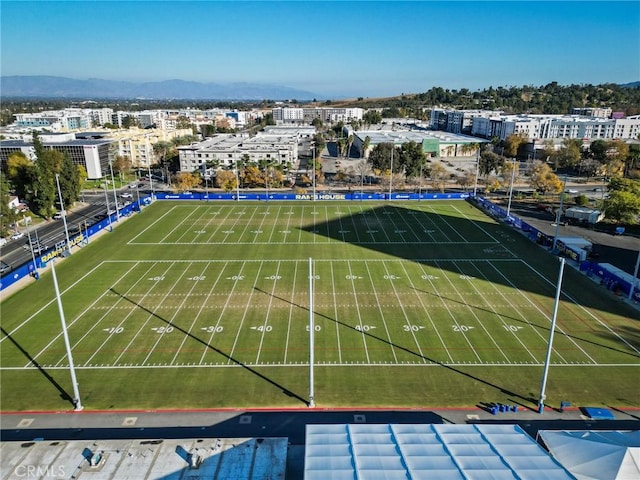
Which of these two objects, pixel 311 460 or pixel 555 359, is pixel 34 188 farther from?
pixel 555 359

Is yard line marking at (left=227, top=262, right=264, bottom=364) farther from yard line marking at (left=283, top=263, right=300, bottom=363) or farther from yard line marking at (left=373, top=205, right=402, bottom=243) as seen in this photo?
yard line marking at (left=373, top=205, right=402, bottom=243)

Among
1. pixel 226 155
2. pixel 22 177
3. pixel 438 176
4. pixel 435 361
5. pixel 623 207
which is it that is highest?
pixel 22 177

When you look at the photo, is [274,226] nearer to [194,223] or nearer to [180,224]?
A: [194,223]

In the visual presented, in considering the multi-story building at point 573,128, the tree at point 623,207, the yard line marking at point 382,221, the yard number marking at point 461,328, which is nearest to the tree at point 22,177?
the yard line marking at point 382,221

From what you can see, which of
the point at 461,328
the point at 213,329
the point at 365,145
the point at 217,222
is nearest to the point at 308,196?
the point at 217,222

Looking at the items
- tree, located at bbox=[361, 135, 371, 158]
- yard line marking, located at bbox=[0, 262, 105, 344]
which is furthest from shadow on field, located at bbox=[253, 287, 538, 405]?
tree, located at bbox=[361, 135, 371, 158]

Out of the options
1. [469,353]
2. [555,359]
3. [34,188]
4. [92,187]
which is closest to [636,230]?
[555,359]

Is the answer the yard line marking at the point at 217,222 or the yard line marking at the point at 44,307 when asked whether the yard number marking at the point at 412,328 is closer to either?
the yard line marking at the point at 217,222
